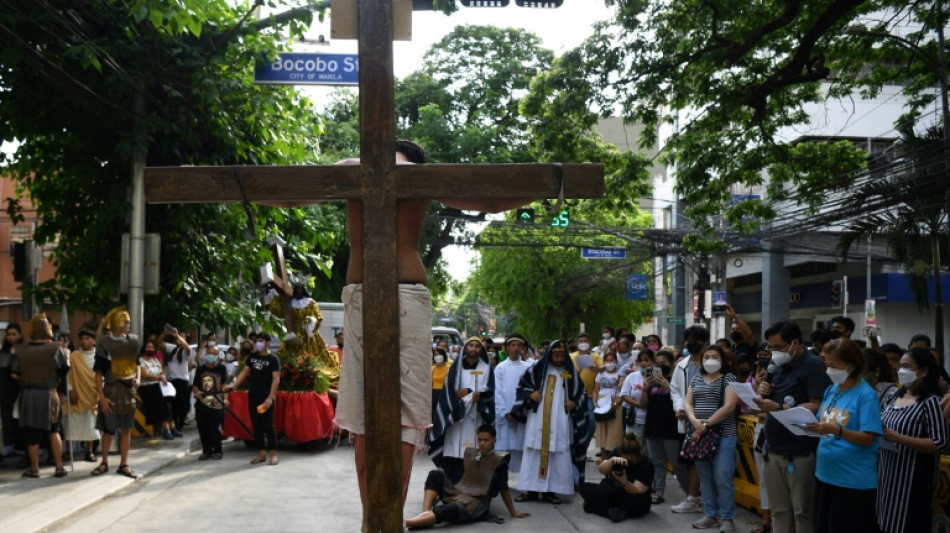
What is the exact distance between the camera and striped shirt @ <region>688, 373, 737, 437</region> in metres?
10.1

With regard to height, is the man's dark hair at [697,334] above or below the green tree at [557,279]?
below

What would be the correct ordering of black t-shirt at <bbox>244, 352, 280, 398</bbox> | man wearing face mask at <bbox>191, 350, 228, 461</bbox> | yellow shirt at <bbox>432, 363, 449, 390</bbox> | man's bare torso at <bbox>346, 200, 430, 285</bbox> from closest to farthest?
man's bare torso at <bbox>346, 200, 430, 285</bbox> < man wearing face mask at <bbox>191, 350, 228, 461</bbox> < black t-shirt at <bbox>244, 352, 280, 398</bbox> < yellow shirt at <bbox>432, 363, 449, 390</bbox>

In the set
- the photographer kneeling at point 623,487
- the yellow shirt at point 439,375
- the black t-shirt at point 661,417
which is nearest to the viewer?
the photographer kneeling at point 623,487

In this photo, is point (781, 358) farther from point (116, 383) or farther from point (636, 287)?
point (636, 287)

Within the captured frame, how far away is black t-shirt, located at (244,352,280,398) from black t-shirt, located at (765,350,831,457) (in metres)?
8.62

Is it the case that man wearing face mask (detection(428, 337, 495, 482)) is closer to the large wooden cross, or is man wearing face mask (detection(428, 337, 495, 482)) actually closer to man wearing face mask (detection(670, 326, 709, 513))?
man wearing face mask (detection(670, 326, 709, 513))

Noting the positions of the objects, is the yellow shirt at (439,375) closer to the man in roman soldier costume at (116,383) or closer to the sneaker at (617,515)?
the man in roman soldier costume at (116,383)

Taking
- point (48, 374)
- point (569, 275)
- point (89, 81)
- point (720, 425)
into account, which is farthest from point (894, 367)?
point (569, 275)

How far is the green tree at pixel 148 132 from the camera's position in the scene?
1397cm

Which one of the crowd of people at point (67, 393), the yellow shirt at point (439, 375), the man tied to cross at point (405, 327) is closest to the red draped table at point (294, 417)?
Answer: the yellow shirt at point (439, 375)

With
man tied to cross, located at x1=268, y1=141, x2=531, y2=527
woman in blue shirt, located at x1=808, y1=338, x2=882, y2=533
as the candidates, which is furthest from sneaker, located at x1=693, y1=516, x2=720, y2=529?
man tied to cross, located at x1=268, y1=141, x2=531, y2=527

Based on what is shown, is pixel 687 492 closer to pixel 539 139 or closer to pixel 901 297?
pixel 539 139

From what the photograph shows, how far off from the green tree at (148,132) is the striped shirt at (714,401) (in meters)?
7.12

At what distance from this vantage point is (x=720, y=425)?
33.1ft
